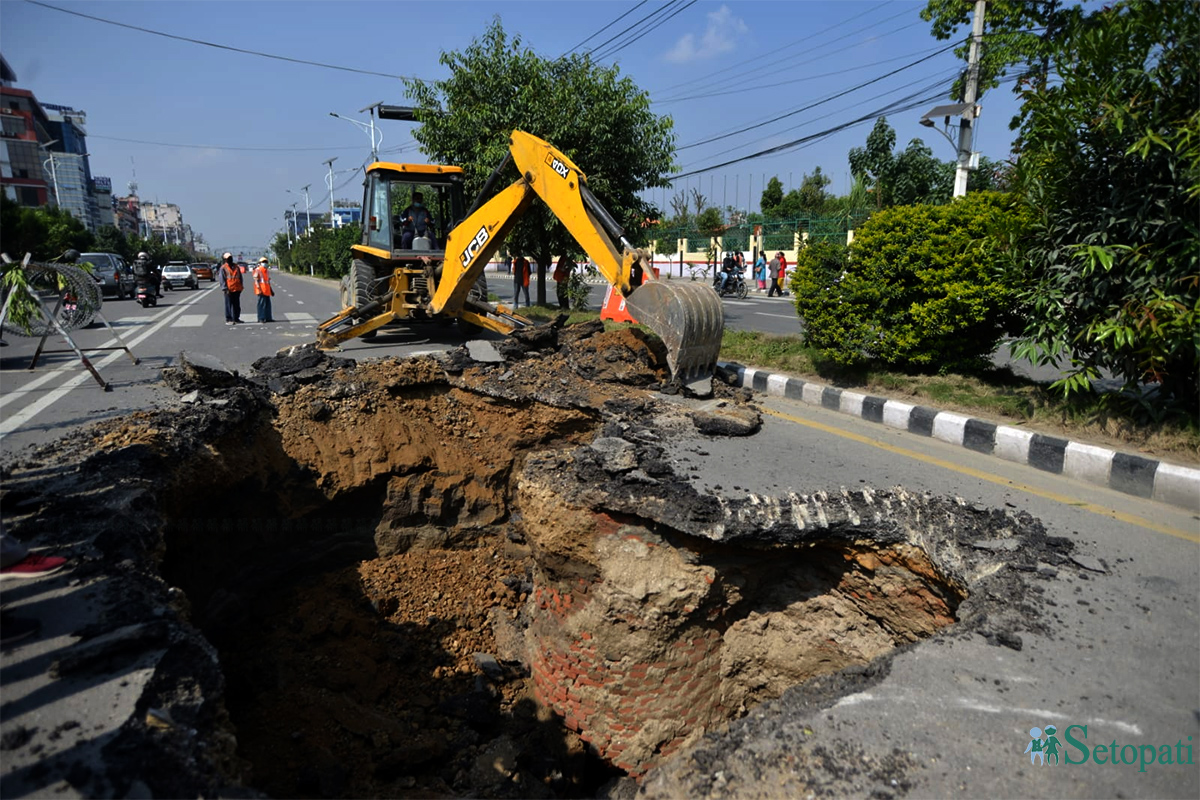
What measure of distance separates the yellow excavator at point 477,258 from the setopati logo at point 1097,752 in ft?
13.9

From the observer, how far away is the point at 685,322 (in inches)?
235

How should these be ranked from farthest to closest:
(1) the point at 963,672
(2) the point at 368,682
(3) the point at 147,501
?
1. (2) the point at 368,682
2. (3) the point at 147,501
3. (1) the point at 963,672

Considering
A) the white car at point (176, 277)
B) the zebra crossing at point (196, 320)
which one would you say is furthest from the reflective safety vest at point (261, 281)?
the white car at point (176, 277)

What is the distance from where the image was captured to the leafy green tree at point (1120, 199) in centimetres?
444

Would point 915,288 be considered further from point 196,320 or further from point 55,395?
point 196,320

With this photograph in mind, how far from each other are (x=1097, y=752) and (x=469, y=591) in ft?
15.4

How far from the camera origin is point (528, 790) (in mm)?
3953

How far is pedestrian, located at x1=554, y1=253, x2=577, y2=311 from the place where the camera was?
44.8ft

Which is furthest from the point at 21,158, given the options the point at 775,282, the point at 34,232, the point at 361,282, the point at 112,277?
the point at 361,282

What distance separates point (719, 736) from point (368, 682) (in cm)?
304

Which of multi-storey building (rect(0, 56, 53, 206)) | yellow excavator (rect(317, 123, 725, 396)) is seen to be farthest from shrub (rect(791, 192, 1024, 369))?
multi-storey building (rect(0, 56, 53, 206))

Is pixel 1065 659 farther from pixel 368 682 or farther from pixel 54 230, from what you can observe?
pixel 54 230

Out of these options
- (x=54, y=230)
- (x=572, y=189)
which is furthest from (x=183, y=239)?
(x=572, y=189)

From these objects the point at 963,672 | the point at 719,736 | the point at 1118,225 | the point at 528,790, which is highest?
the point at 1118,225
